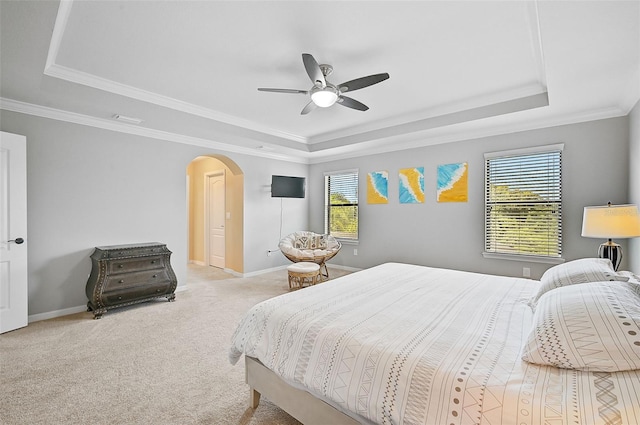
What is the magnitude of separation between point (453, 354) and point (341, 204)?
4.99m

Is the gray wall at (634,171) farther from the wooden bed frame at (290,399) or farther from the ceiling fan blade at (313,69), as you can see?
the wooden bed frame at (290,399)

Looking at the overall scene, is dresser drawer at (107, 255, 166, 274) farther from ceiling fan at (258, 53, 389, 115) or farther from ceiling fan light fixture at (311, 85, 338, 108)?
ceiling fan light fixture at (311, 85, 338, 108)

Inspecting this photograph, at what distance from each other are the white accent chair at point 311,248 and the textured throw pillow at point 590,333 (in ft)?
12.5

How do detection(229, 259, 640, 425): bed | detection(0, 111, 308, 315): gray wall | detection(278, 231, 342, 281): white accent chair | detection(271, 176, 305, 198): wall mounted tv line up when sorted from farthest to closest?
detection(271, 176, 305, 198): wall mounted tv
detection(278, 231, 342, 281): white accent chair
detection(0, 111, 308, 315): gray wall
detection(229, 259, 640, 425): bed

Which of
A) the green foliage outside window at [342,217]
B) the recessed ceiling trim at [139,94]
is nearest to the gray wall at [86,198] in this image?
the recessed ceiling trim at [139,94]

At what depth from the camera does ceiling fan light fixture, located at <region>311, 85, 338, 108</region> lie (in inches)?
111

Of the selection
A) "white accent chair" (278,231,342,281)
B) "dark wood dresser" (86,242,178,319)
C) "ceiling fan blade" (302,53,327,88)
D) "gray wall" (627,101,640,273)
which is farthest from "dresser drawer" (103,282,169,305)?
"gray wall" (627,101,640,273)

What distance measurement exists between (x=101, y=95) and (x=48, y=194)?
1.34 m

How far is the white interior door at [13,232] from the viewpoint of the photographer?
2998 mm

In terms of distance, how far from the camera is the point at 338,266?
246 inches

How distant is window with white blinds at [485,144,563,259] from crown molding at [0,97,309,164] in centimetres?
339

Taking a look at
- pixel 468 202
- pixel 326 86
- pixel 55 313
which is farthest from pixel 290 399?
pixel 468 202

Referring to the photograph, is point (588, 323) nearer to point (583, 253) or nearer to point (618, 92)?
point (618, 92)

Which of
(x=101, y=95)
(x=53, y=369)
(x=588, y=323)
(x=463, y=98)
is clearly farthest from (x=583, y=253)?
(x=101, y=95)
